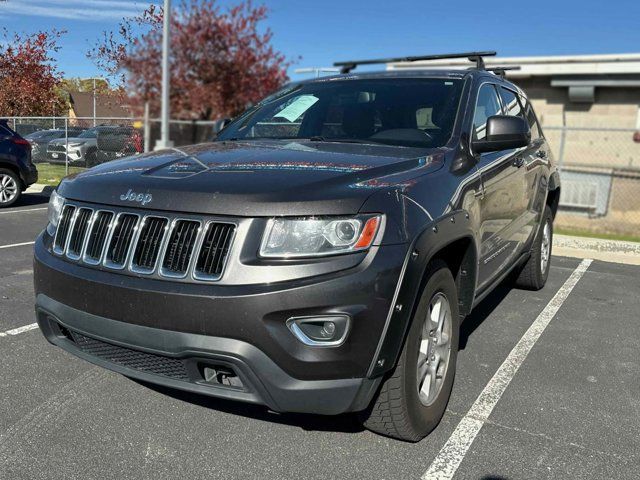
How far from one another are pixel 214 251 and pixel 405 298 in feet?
2.59

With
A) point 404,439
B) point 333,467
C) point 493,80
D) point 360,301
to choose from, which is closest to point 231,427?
point 333,467

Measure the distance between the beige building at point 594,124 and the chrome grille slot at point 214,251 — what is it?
1280 centimetres

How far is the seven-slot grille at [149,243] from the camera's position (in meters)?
2.41

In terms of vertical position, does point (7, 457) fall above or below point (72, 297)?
below

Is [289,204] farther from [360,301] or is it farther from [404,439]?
[404,439]

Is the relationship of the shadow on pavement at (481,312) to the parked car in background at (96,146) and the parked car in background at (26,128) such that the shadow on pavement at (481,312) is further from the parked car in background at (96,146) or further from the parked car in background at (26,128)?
the parked car in background at (26,128)

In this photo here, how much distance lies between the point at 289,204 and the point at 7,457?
172 cm

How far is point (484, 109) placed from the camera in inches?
157

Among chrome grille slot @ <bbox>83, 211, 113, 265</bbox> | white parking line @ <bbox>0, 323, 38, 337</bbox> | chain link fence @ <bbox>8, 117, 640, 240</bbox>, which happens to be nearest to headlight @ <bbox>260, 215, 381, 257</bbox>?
chrome grille slot @ <bbox>83, 211, 113, 265</bbox>

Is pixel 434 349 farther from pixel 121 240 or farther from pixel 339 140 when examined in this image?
pixel 121 240

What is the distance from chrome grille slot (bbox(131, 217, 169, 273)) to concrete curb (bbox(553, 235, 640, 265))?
684 centimetres

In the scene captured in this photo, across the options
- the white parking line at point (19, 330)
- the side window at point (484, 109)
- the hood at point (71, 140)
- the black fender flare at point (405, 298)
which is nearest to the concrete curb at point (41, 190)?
the hood at point (71, 140)

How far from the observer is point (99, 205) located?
2.76 meters

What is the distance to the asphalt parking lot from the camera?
106 inches
